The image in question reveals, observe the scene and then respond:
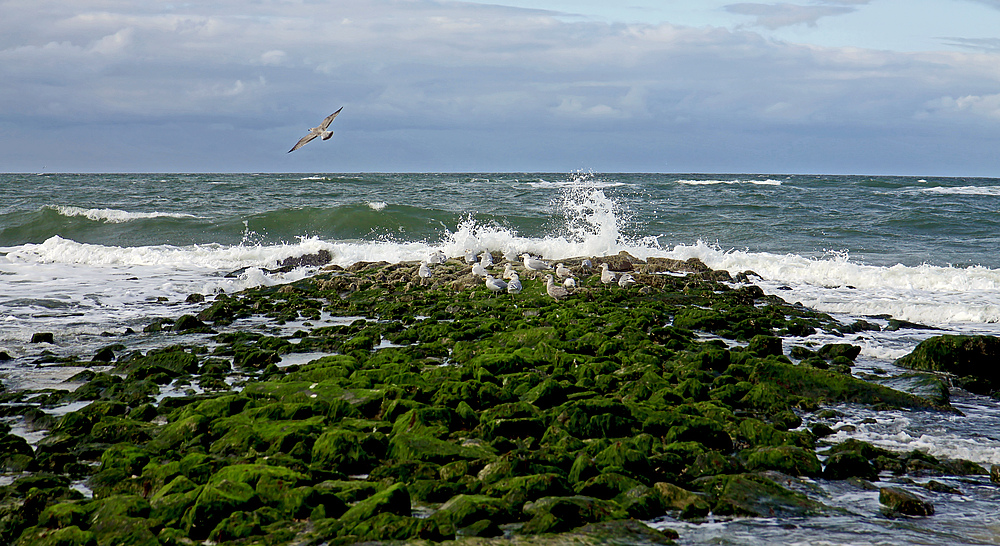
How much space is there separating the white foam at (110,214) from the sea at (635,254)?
0.13 m

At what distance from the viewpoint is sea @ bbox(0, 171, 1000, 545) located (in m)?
4.88

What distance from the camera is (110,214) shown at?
92.2 feet

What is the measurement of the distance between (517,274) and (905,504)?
9.10 m

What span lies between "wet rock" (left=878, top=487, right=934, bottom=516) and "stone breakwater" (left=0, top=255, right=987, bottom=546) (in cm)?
2

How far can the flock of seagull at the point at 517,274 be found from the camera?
12.1m

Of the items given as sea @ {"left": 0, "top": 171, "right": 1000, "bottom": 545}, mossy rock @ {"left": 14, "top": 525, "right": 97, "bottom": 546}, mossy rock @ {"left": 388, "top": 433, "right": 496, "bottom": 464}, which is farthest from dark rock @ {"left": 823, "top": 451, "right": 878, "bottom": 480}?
mossy rock @ {"left": 14, "top": 525, "right": 97, "bottom": 546}

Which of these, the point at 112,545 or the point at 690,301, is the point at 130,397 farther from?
the point at 690,301

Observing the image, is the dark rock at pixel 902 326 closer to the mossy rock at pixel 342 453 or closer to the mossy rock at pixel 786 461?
the mossy rock at pixel 786 461

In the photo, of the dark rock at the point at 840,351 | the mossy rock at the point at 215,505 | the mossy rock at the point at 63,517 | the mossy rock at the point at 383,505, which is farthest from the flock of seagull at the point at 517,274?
the mossy rock at the point at 63,517

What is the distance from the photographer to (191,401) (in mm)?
6289

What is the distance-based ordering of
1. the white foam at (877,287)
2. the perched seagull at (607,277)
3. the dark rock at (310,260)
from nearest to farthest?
1. the white foam at (877,287)
2. the perched seagull at (607,277)
3. the dark rock at (310,260)

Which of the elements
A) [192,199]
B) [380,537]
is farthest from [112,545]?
[192,199]

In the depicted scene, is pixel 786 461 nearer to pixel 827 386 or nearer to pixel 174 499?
pixel 827 386

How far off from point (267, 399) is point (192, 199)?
1224 inches
